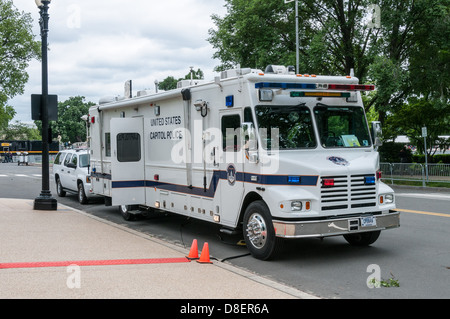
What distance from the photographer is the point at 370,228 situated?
8352mm

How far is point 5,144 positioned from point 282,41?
64.5m

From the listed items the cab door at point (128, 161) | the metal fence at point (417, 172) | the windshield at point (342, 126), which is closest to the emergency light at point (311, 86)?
the windshield at point (342, 126)

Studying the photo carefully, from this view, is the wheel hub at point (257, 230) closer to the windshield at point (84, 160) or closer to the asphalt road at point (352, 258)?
the asphalt road at point (352, 258)

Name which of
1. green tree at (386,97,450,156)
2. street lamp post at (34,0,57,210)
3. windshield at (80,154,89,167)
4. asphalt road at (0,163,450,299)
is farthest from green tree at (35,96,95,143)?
asphalt road at (0,163,450,299)

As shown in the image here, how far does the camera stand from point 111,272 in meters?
7.20

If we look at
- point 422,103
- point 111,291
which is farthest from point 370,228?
point 422,103

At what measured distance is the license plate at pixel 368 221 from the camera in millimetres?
8258

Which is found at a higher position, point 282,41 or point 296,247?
point 282,41

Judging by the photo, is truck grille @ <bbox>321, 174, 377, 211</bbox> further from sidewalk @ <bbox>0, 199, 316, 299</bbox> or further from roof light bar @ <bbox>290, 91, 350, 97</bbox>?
sidewalk @ <bbox>0, 199, 316, 299</bbox>

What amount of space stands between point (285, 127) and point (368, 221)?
6.73 ft

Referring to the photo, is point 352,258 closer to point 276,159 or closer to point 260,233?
point 260,233
